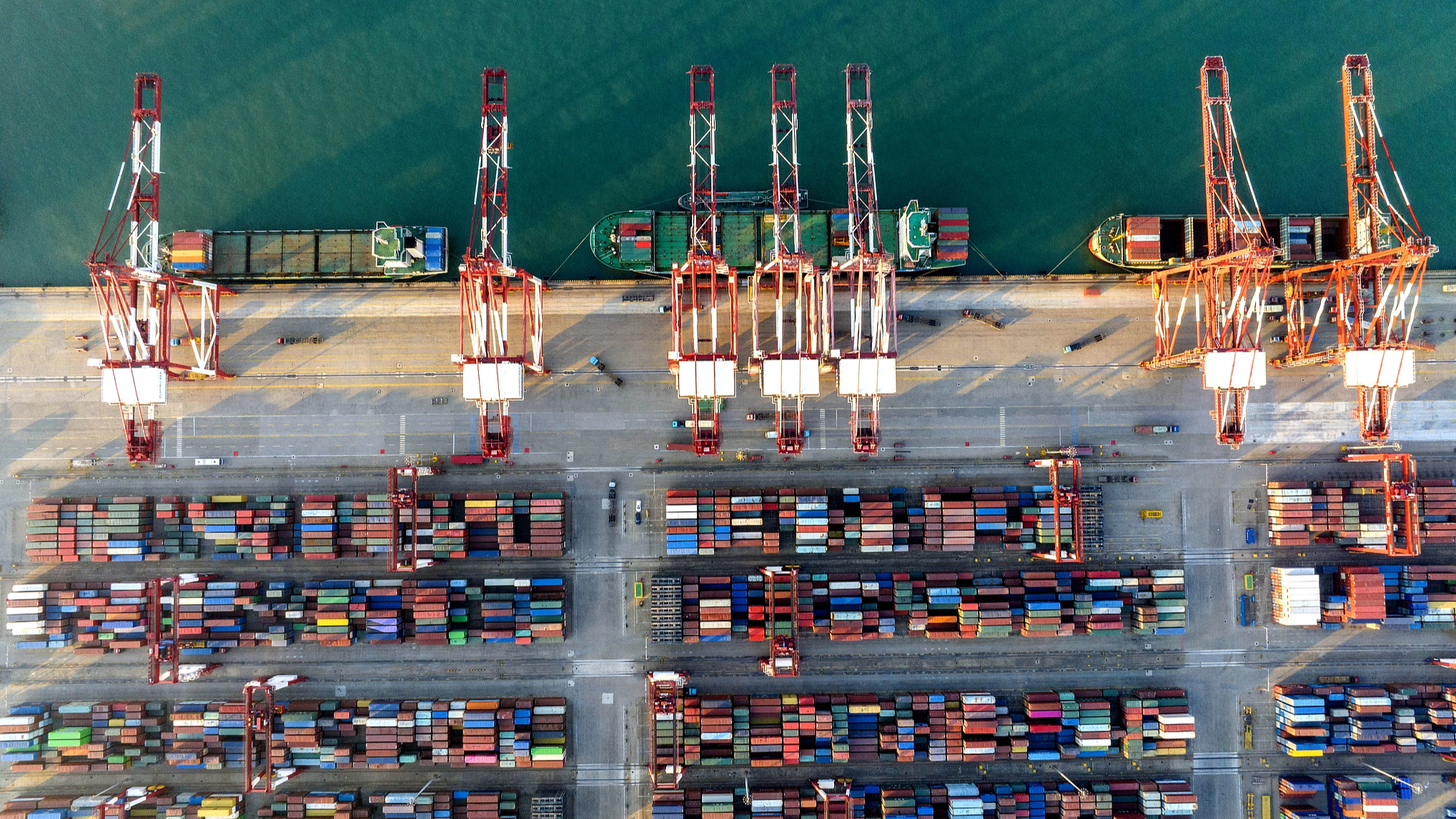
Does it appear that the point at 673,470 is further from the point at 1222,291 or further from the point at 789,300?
the point at 1222,291

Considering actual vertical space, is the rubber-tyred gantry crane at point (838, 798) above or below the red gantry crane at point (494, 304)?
below

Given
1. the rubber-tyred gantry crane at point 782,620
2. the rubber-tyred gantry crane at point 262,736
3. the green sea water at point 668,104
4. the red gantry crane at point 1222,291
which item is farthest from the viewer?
the green sea water at point 668,104

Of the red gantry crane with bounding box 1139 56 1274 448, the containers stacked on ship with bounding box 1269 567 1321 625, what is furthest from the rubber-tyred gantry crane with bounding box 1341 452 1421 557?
the red gantry crane with bounding box 1139 56 1274 448

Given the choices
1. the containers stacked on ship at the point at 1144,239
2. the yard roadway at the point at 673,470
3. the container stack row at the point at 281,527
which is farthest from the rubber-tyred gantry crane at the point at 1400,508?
A: the container stack row at the point at 281,527

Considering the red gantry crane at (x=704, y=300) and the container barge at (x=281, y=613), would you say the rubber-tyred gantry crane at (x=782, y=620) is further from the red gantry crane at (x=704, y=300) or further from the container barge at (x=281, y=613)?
the container barge at (x=281, y=613)

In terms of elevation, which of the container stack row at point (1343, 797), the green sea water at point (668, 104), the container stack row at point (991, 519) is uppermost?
the green sea water at point (668, 104)

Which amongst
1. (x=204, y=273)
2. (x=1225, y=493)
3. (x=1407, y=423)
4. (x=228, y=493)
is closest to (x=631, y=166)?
(x=204, y=273)

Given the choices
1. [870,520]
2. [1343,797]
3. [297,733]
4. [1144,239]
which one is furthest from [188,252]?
[1343,797]
